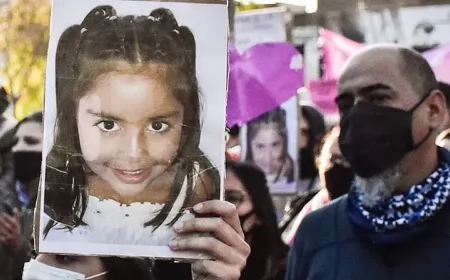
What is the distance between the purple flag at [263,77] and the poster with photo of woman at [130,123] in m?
3.77

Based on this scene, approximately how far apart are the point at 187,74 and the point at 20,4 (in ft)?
72.6

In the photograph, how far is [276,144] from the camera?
702 cm

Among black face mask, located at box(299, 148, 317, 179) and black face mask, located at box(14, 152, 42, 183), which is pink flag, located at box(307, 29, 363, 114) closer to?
black face mask, located at box(299, 148, 317, 179)

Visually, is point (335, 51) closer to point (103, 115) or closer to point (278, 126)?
point (278, 126)

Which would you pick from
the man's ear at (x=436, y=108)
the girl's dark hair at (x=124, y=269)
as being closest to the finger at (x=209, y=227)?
the girl's dark hair at (x=124, y=269)

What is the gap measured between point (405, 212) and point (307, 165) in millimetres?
4362

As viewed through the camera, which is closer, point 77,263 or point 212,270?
point 212,270

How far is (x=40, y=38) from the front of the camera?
2352 centimetres

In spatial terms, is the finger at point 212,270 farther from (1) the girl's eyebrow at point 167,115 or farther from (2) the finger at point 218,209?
(1) the girl's eyebrow at point 167,115

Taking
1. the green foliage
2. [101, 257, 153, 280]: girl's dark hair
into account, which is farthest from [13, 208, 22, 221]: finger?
the green foliage

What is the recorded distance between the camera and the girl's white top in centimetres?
197

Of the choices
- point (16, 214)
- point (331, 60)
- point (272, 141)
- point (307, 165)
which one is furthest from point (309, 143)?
point (16, 214)

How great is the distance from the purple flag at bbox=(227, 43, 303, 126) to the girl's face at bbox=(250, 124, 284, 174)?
22.8 inches

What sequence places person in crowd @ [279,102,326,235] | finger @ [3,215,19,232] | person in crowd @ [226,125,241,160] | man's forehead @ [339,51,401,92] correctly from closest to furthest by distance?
man's forehead @ [339,51,401,92] < finger @ [3,215,19,232] < person in crowd @ [226,125,241,160] < person in crowd @ [279,102,326,235]
